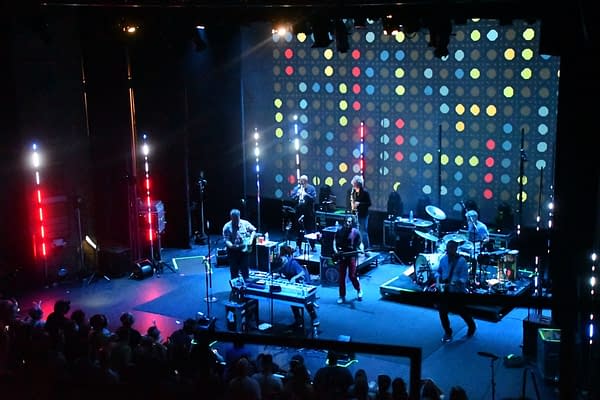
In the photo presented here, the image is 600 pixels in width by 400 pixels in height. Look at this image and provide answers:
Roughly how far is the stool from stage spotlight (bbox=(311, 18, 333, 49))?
4211mm

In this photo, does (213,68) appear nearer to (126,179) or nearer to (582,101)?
(126,179)

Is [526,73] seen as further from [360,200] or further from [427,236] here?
[360,200]

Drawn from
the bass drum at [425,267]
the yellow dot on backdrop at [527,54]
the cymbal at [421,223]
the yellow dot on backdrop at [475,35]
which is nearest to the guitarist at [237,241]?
the bass drum at [425,267]

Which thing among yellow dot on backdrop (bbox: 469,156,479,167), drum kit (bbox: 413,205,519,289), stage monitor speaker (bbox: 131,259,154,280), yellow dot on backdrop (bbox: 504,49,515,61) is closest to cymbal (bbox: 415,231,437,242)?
drum kit (bbox: 413,205,519,289)

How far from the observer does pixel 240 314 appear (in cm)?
1032

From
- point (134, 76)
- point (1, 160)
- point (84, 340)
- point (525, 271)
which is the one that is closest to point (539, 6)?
point (525, 271)

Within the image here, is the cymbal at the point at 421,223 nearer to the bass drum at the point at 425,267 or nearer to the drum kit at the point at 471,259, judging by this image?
the drum kit at the point at 471,259

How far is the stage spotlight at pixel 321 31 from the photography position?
10762 millimetres

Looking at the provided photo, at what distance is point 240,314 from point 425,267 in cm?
347

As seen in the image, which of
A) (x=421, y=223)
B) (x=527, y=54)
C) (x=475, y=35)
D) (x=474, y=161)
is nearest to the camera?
(x=527, y=54)

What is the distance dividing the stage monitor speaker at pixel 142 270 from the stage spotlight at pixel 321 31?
Answer: 5532 millimetres

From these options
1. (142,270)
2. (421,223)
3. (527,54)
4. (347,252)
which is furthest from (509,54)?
(142,270)

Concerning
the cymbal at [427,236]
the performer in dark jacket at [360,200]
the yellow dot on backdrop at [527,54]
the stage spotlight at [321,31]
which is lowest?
the cymbal at [427,236]

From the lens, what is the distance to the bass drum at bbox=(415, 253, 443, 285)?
11828mm
